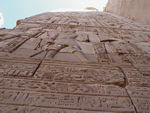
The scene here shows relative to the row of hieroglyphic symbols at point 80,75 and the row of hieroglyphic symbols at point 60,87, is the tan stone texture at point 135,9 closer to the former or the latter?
the row of hieroglyphic symbols at point 80,75

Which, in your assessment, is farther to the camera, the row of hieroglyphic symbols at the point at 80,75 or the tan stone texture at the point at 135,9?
the tan stone texture at the point at 135,9

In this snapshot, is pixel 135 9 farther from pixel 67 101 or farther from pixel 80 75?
pixel 67 101

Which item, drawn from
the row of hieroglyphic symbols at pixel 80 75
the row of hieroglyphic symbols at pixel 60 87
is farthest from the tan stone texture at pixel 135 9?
the row of hieroglyphic symbols at pixel 60 87

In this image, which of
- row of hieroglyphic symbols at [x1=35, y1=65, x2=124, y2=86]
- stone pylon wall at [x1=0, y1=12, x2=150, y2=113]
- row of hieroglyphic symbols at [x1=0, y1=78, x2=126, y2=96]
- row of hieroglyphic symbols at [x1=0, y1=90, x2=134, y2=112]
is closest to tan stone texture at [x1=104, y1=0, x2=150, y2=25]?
stone pylon wall at [x1=0, y1=12, x2=150, y2=113]

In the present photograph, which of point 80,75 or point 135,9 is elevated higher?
point 135,9

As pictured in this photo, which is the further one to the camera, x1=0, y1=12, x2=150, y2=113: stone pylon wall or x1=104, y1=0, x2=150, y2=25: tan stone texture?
x1=104, y1=0, x2=150, y2=25: tan stone texture

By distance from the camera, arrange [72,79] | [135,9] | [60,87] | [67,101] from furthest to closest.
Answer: [135,9] < [72,79] < [60,87] < [67,101]

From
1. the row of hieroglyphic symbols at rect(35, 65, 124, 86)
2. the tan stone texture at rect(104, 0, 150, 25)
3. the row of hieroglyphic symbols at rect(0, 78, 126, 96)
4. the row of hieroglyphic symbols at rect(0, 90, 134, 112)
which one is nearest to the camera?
the row of hieroglyphic symbols at rect(0, 90, 134, 112)

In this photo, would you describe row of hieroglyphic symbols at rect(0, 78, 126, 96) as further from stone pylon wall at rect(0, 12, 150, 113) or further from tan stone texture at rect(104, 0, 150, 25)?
tan stone texture at rect(104, 0, 150, 25)

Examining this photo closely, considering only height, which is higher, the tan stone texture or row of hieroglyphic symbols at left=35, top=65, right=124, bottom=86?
the tan stone texture

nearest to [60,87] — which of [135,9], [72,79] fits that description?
[72,79]

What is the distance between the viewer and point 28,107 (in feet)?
3.58

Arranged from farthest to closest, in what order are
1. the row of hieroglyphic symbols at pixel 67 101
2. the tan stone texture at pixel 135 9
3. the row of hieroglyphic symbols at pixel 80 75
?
the tan stone texture at pixel 135 9, the row of hieroglyphic symbols at pixel 80 75, the row of hieroglyphic symbols at pixel 67 101

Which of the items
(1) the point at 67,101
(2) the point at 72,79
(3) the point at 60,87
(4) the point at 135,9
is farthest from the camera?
(4) the point at 135,9
